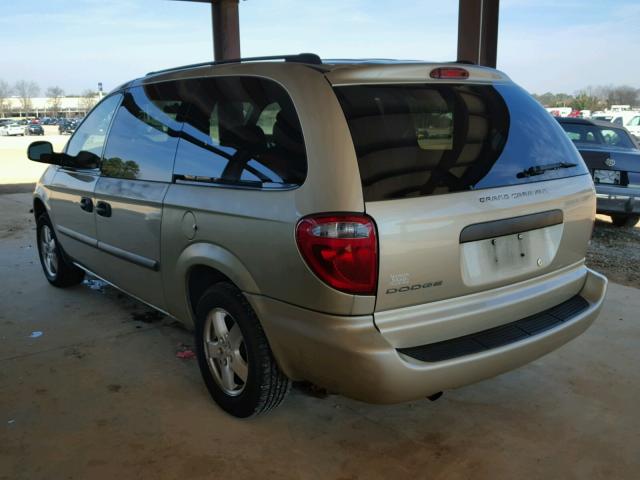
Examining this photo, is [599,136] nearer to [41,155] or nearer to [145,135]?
[145,135]

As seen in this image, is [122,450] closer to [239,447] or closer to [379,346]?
[239,447]

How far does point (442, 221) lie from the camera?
2420mm

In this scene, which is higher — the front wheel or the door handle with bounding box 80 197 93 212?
the door handle with bounding box 80 197 93 212

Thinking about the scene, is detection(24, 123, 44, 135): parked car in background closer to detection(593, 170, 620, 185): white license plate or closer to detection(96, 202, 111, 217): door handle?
detection(593, 170, 620, 185): white license plate

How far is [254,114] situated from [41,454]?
1.90 m

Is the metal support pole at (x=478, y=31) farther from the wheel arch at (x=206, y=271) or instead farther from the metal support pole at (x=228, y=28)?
the wheel arch at (x=206, y=271)

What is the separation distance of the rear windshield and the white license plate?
5.48 meters

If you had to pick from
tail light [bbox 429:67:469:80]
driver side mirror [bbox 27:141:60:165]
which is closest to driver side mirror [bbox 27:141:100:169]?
driver side mirror [bbox 27:141:60:165]

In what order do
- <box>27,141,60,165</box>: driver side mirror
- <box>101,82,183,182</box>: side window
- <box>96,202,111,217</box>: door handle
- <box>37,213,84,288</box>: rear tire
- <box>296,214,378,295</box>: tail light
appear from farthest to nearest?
<box>37,213,84,288</box>: rear tire < <box>27,141,60,165</box>: driver side mirror < <box>96,202,111,217</box>: door handle < <box>101,82,183,182</box>: side window < <box>296,214,378,295</box>: tail light

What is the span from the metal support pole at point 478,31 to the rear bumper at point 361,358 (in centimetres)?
707

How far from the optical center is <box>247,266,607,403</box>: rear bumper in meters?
2.33

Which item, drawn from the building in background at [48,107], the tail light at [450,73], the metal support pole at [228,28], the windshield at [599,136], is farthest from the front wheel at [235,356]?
the building in background at [48,107]

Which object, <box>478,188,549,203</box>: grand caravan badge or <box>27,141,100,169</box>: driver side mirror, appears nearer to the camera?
<box>478,188,549,203</box>: grand caravan badge

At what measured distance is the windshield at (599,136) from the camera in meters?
8.73
